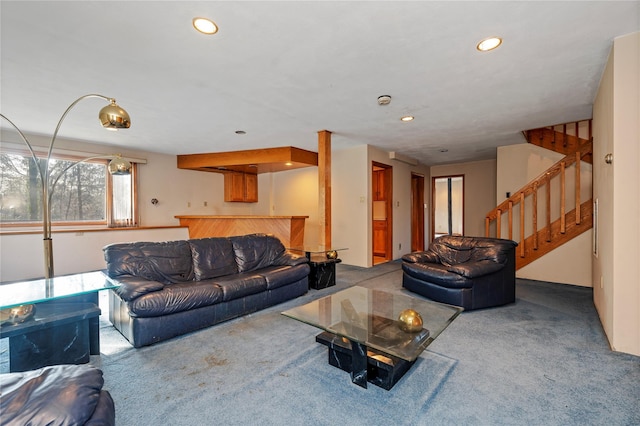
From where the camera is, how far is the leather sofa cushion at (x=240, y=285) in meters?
2.94

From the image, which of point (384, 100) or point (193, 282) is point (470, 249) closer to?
point (384, 100)

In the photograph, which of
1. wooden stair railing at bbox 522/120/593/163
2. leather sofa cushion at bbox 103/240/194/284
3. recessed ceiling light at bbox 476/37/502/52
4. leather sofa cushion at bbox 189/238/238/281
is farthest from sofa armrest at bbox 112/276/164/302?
wooden stair railing at bbox 522/120/593/163

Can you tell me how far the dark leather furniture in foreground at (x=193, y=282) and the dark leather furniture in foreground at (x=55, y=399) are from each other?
153cm

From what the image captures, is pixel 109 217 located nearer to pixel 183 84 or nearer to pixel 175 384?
pixel 183 84

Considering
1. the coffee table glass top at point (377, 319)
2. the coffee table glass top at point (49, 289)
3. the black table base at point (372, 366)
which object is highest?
the coffee table glass top at point (49, 289)

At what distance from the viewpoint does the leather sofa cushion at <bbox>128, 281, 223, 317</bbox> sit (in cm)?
242

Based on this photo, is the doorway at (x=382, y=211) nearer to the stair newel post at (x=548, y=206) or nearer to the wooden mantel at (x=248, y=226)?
the wooden mantel at (x=248, y=226)

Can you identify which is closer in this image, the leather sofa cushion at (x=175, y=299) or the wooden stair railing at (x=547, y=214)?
the leather sofa cushion at (x=175, y=299)

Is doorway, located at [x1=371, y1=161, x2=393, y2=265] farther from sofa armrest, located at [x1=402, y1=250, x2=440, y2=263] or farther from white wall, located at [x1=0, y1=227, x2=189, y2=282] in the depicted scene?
white wall, located at [x1=0, y1=227, x2=189, y2=282]

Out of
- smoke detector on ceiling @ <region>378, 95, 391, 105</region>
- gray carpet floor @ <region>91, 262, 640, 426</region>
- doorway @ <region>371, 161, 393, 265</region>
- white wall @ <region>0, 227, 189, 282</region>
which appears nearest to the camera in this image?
gray carpet floor @ <region>91, 262, 640, 426</region>

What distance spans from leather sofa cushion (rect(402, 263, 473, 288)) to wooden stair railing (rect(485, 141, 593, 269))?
79.3 inches

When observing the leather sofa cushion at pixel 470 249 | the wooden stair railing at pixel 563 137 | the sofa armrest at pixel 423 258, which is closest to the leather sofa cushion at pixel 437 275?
the sofa armrest at pixel 423 258

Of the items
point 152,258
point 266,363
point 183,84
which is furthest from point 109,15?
point 266,363

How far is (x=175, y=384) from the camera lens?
1919 millimetres
